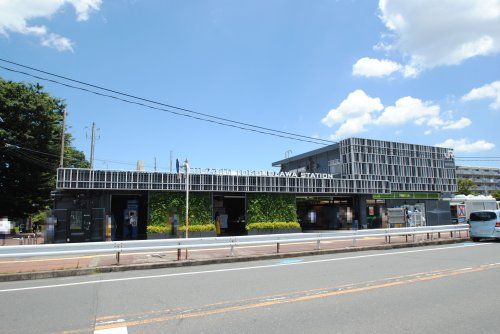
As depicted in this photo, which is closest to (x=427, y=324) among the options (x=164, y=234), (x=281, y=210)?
(x=164, y=234)

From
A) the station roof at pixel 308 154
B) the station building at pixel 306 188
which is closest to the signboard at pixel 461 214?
the station building at pixel 306 188

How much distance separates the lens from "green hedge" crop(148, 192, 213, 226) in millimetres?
25578

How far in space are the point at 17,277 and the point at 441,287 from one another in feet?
34.2

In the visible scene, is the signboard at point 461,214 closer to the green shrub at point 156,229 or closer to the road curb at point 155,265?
the road curb at point 155,265

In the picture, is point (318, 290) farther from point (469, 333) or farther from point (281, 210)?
point (281, 210)

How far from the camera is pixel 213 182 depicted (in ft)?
87.7

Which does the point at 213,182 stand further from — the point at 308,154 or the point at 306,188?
the point at 308,154

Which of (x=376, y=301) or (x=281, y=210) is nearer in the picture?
(x=376, y=301)

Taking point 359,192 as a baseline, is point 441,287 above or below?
below

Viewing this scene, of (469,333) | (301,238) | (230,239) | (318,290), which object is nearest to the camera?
(469,333)

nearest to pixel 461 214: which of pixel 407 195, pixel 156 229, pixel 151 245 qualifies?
pixel 407 195

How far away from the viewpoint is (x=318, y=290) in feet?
26.7

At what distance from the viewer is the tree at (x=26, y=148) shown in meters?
34.9

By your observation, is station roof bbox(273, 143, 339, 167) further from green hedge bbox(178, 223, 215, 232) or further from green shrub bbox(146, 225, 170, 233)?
green shrub bbox(146, 225, 170, 233)
